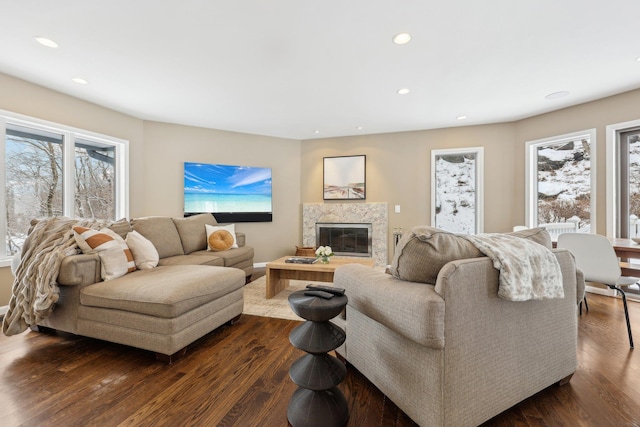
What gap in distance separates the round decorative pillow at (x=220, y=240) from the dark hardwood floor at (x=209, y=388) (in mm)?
1724

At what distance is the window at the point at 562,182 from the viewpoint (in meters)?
3.76

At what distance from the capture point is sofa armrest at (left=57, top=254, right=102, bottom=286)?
2085mm

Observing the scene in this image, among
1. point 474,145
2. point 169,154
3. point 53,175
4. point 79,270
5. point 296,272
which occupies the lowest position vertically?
point 296,272

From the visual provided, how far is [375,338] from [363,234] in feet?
12.4

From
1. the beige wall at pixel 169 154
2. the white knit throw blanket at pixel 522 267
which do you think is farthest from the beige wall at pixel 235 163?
the white knit throw blanket at pixel 522 267

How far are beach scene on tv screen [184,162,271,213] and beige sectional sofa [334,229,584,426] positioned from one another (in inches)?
152

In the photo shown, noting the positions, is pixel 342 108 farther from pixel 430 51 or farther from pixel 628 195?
pixel 628 195

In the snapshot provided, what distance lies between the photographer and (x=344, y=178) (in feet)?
17.6

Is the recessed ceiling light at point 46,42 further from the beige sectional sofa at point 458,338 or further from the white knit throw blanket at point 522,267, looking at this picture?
the white knit throw blanket at point 522,267

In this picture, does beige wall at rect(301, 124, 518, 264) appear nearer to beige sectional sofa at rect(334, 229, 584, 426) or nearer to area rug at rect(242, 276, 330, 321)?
Result: area rug at rect(242, 276, 330, 321)

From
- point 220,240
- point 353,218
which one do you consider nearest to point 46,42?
point 220,240

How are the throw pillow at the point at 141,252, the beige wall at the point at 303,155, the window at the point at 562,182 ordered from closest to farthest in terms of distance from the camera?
the throw pillow at the point at 141,252
the beige wall at the point at 303,155
the window at the point at 562,182

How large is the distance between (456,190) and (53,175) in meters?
5.79

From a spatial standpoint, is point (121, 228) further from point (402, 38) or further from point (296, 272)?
point (402, 38)
